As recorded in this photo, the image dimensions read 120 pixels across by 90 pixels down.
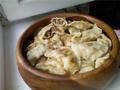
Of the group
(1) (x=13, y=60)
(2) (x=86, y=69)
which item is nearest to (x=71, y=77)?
(2) (x=86, y=69)

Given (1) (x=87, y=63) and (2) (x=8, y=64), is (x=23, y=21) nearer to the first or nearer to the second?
(2) (x=8, y=64)

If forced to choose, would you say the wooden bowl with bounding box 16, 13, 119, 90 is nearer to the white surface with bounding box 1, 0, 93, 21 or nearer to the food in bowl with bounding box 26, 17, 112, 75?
the food in bowl with bounding box 26, 17, 112, 75

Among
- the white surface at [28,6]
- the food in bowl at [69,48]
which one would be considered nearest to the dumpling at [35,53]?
the food in bowl at [69,48]

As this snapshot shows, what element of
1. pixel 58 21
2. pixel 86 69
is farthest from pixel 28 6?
pixel 86 69

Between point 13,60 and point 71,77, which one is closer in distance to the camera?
point 71,77

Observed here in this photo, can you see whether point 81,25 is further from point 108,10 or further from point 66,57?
point 108,10

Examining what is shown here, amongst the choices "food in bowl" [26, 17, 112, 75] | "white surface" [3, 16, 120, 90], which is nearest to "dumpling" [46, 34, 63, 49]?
"food in bowl" [26, 17, 112, 75]
